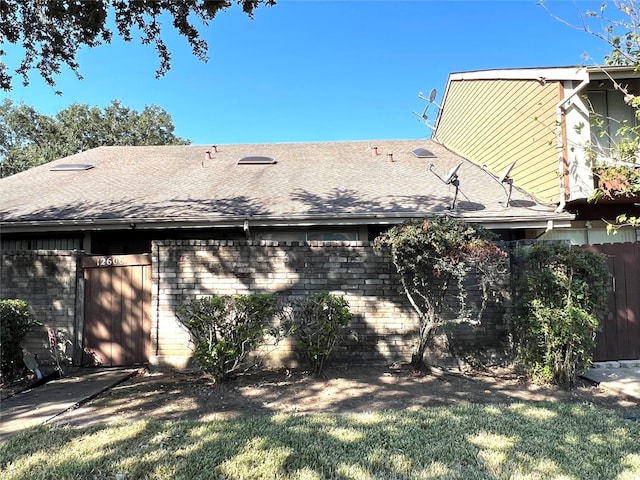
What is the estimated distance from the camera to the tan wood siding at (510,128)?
8234mm

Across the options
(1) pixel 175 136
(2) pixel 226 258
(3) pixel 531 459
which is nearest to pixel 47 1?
(2) pixel 226 258

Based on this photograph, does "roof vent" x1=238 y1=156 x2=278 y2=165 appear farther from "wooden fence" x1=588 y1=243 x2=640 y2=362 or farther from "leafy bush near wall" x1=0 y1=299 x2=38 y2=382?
"wooden fence" x1=588 y1=243 x2=640 y2=362

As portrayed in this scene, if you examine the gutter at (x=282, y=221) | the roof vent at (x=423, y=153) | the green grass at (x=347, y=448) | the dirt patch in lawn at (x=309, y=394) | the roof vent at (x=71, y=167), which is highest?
the roof vent at (x=423, y=153)

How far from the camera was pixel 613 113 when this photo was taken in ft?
27.5

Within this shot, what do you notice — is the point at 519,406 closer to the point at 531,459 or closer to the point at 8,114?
the point at 531,459

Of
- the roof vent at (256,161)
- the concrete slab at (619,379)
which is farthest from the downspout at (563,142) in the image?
the roof vent at (256,161)

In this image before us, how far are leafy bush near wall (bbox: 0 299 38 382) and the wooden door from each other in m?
0.89

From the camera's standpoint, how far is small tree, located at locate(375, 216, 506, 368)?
523cm

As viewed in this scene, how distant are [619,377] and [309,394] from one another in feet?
13.8

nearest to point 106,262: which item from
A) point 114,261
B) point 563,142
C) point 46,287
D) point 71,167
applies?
point 114,261

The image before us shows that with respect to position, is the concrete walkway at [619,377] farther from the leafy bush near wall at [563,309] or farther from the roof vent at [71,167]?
the roof vent at [71,167]

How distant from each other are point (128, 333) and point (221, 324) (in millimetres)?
2519

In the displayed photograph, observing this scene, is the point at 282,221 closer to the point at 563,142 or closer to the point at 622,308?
the point at 563,142

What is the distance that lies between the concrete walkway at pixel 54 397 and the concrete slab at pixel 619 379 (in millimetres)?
6325
